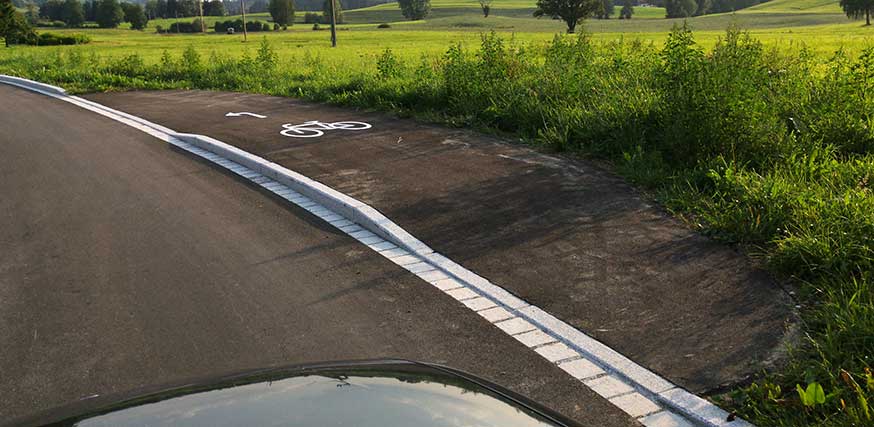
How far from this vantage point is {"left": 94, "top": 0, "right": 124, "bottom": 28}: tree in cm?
13175

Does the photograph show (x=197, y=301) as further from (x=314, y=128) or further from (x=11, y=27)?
(x=11, y=27)

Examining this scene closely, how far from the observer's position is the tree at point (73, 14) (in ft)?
453

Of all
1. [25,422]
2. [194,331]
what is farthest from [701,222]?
[25,422]

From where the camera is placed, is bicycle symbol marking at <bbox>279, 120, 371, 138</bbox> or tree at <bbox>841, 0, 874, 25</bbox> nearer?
bicycle symbol marking at <bbox>279, 120, 371, 138</bbox>

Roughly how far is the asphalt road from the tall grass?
1255 mm

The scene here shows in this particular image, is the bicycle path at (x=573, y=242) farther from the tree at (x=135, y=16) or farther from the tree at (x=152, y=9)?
the tree at (x=152, y=9)

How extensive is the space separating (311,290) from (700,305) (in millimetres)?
2686

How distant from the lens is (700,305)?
17.5 ft

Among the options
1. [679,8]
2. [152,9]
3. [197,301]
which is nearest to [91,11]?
[152,9]

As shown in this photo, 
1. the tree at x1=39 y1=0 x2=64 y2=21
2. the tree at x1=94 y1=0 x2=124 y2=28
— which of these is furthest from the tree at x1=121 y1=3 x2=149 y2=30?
the tree at x1=39 y1=0 x2=64 y2=21

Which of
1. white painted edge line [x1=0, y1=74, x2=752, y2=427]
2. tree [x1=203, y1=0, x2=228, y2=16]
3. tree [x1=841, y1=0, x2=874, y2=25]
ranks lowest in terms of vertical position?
white painted edge line [x1=0, y1=74, x2=752, y2=427]

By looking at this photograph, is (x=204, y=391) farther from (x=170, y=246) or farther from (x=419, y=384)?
(x=170, y=246)

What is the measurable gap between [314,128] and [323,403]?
34.5 feet

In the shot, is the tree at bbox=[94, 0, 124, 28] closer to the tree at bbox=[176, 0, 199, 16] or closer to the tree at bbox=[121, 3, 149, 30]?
the tree at bbox=[121, 3, 149, 30]
